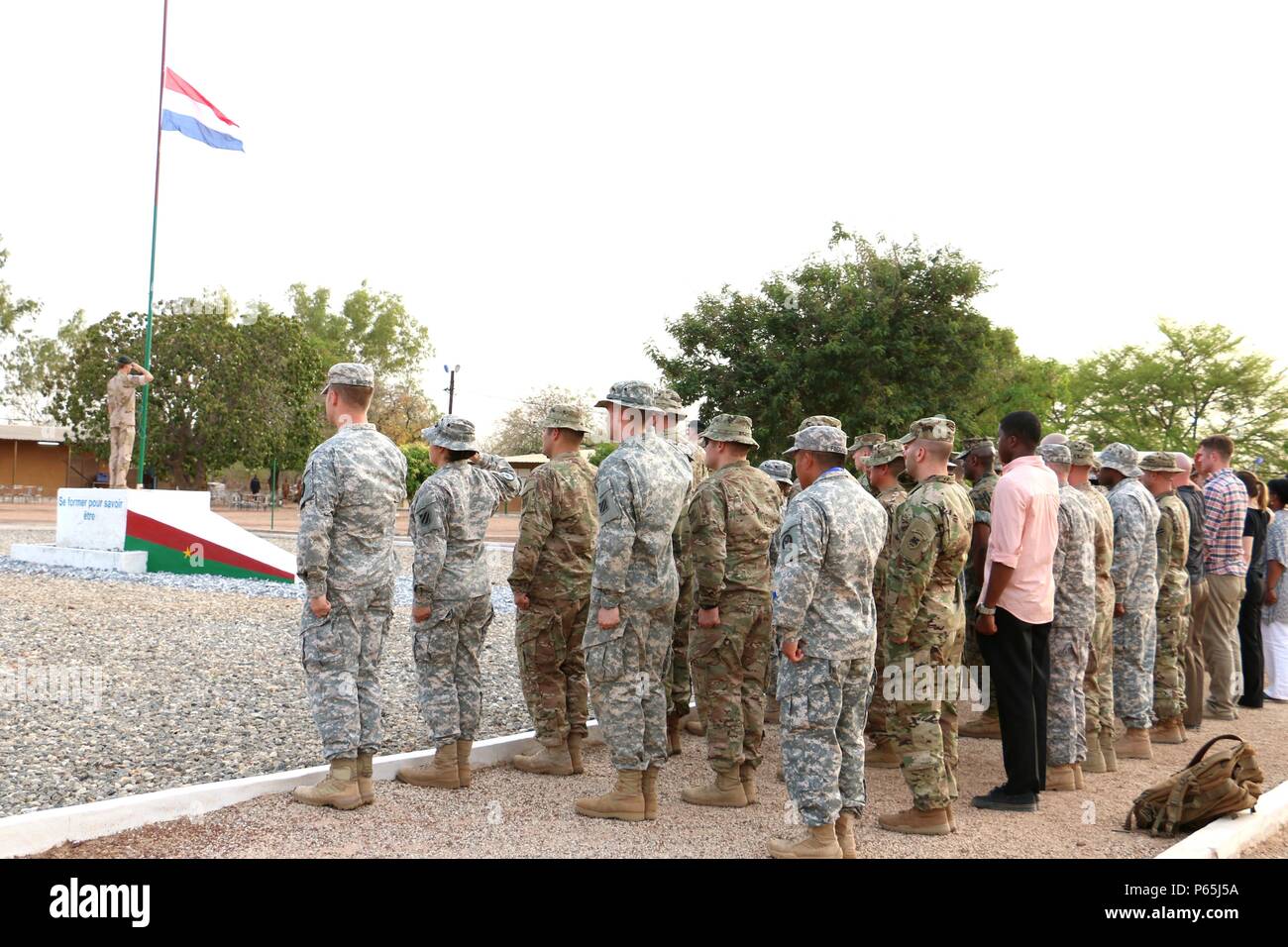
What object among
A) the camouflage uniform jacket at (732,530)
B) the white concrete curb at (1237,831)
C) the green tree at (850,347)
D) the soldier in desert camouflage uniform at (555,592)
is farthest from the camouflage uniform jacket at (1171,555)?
the green tree at (850,347)

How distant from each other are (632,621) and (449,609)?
107 centimetres

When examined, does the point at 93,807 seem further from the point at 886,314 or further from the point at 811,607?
the point at 886,314

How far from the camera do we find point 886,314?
19.5 meters

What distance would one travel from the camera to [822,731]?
444cm

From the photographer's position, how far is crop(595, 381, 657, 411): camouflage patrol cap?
17.7 feet

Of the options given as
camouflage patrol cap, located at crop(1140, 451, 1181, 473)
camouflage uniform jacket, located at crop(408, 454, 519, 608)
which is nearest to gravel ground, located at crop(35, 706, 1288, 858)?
camouflage uniform jacket, located at crop(408, 454, 519, 608)

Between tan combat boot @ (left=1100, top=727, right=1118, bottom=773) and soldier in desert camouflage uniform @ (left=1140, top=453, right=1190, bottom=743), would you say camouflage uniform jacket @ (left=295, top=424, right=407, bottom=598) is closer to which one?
tan combat boot @ (left=1100, top=727, right=1118, bottom=773)

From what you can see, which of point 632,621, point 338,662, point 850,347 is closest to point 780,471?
point 632,621

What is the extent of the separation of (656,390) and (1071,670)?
2830 millimetres

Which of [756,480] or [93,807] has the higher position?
[756,480]

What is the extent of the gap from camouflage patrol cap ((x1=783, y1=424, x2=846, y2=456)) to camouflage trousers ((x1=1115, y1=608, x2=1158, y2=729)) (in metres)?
3.53

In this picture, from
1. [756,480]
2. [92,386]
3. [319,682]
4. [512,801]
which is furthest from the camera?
[92,386]

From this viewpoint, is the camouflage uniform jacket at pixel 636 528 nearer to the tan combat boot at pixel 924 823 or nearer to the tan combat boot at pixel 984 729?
the tan combat boot at pixel 924 823

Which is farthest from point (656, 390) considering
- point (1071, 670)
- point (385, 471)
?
point (1071, 670)
